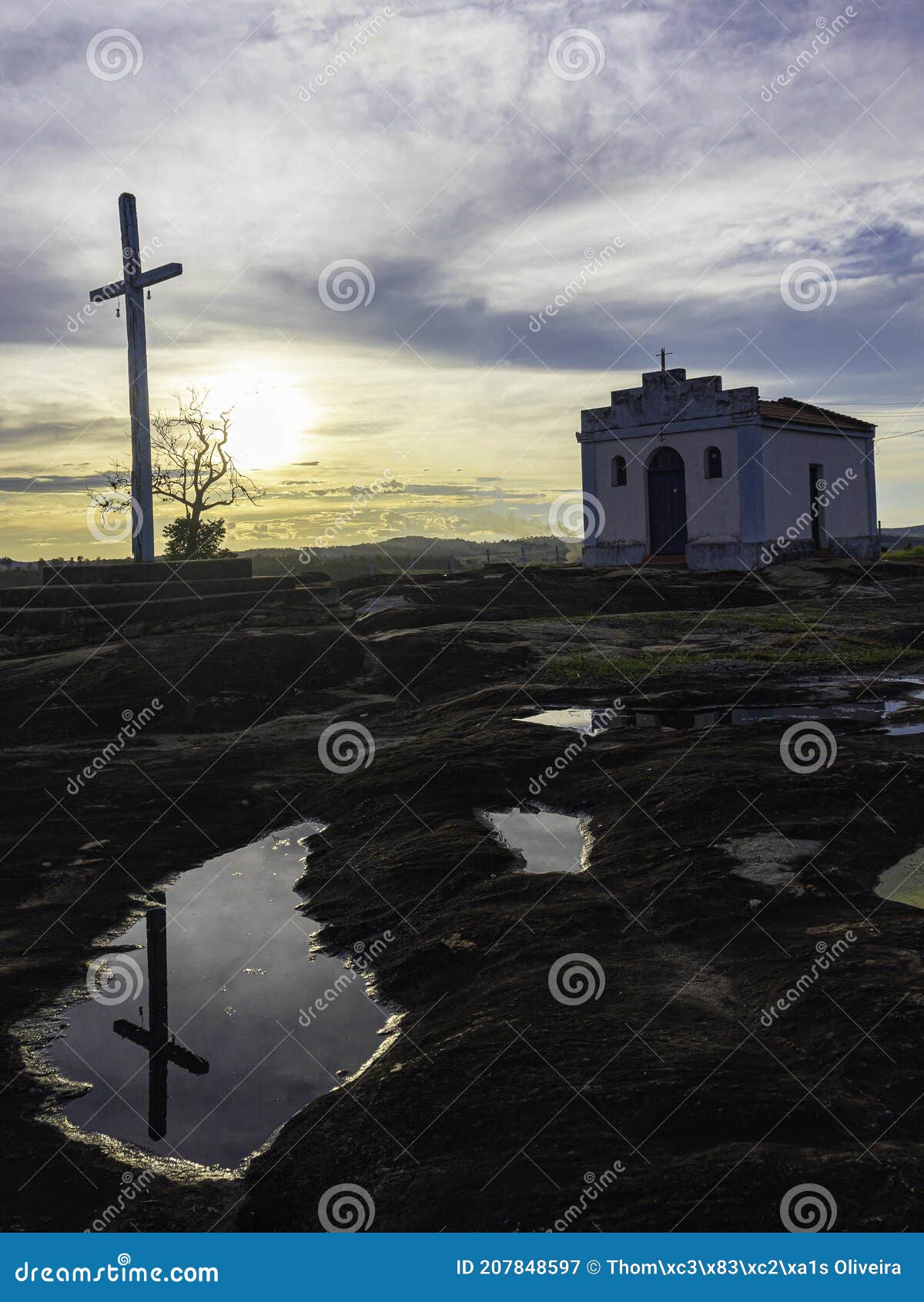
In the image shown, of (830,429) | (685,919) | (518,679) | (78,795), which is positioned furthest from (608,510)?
(685,919)

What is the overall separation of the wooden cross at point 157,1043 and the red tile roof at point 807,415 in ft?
85.6

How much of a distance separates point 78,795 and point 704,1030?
21.6ft

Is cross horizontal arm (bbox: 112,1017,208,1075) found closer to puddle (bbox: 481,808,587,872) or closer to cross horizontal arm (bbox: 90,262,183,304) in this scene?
puddle (bbox: 481,808,587,872)

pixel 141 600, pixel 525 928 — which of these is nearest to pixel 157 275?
pixel 141 600

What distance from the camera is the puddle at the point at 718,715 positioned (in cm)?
1012

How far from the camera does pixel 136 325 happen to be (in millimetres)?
16172

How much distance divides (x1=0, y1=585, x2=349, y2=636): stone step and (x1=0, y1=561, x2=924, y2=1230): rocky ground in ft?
6.33

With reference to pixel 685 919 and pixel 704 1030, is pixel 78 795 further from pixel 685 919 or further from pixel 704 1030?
pixel 704 1030

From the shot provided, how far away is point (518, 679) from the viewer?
526 inches

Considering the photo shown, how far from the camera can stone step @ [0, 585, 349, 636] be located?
1562 cm

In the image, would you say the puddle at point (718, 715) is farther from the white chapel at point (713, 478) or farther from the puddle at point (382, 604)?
the white chapel at point (713, 478)

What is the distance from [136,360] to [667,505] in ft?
59.6

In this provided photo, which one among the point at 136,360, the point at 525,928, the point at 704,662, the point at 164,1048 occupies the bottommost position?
the point at 164,1048

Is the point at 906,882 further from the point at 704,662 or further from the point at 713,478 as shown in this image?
the point at 713,478
